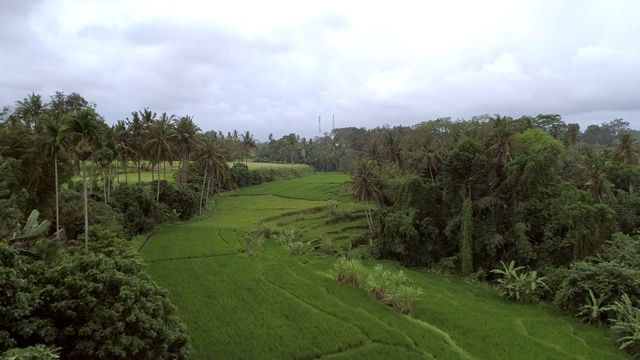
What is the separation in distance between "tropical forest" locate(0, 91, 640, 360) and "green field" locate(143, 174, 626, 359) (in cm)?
12

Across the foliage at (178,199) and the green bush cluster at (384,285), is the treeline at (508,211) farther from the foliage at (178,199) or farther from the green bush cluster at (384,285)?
the foliage at (178,199)

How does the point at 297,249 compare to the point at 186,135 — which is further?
the point at 186,135

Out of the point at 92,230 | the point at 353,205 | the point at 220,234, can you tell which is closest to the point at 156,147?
the point at 220,234

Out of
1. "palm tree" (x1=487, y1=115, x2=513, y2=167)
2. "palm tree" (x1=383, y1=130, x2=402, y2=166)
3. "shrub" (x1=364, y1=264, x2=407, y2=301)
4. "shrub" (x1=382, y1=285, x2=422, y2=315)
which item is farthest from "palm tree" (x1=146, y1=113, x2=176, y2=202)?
"palm tree" (x1=487, y1=115, x2=513, y2=167)

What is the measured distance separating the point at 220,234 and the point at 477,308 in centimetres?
2299

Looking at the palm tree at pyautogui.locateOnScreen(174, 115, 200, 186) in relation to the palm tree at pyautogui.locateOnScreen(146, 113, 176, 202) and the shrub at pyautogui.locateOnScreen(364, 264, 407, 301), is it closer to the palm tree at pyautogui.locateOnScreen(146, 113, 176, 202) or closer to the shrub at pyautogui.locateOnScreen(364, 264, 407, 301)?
the palm tree at pyautogui.locateOnScreen(146, 113, 176, 202)

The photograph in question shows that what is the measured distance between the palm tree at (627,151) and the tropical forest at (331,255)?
0.21m

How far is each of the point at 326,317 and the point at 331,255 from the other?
16188 millimetres

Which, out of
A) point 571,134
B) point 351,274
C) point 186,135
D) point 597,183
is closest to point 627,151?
point 597,183

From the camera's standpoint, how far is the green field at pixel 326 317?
53.4 ft

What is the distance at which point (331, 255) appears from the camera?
3516cm

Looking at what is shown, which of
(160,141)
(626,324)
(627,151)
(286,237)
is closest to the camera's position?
(626,324)

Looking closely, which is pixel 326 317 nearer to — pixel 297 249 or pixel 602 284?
pixel 297 249

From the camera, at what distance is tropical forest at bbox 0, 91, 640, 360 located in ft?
40.4
